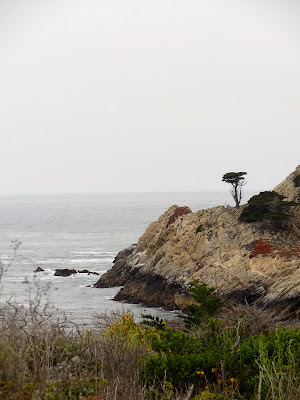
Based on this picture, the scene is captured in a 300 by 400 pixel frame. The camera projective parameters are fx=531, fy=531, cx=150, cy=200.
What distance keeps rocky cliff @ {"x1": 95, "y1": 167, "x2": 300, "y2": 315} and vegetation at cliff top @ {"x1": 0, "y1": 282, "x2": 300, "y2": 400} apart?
19.6 metres

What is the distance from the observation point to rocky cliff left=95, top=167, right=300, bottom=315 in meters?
32.2

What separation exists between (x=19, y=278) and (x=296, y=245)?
25558mm

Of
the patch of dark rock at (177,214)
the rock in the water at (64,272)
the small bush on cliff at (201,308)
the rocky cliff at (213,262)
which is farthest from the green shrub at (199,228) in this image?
the small bush on cliff at (201,308)

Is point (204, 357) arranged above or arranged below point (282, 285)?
above

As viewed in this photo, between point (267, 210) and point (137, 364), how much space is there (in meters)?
34.1

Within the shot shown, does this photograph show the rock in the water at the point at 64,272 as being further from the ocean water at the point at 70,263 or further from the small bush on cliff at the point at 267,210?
the small bush on cliff at the point at 267,210

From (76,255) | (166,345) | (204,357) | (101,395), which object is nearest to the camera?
(101,395)

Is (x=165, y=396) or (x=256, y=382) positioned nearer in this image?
(x=165, y=396)

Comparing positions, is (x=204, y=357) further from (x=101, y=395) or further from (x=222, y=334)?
(x=101, y=395)

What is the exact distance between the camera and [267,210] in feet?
136

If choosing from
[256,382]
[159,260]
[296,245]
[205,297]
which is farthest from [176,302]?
[256,382]

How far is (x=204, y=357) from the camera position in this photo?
9039 mm

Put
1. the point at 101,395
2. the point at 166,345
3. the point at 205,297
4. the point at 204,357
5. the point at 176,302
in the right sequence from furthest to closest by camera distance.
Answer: the point at 176,302 < the point at 205,297 < the point at 166,345 < the point at 204,357 < the point at 101,395

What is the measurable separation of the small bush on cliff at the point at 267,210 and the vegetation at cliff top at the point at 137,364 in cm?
2926
